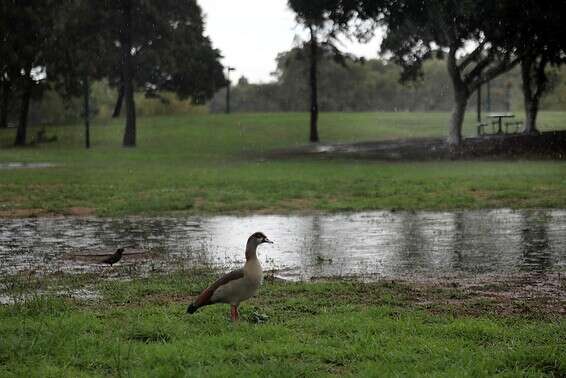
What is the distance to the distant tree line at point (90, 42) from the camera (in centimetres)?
5444

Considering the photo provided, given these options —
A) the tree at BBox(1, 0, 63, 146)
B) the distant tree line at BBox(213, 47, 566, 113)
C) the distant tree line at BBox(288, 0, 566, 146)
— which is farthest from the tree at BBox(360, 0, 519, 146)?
the distant tree line at BBox(213, 47, 566, 113)

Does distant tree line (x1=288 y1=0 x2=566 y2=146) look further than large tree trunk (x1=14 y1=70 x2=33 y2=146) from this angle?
No

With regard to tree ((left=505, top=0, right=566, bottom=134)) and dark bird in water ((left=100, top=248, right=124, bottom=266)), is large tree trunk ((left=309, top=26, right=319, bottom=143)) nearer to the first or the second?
tree ((left=505, top=0, right=566, bottom=134))

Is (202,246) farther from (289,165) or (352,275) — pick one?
(289,165)

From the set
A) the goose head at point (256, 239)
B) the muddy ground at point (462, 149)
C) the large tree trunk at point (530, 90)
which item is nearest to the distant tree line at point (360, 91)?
the large tree trunk at point (530, 90)

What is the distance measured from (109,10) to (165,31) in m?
3.96

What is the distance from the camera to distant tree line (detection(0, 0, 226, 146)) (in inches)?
2143

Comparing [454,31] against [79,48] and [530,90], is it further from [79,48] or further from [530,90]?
[79,48]

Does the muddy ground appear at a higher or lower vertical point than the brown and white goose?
higher

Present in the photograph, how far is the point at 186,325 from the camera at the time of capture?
7770 millimetres

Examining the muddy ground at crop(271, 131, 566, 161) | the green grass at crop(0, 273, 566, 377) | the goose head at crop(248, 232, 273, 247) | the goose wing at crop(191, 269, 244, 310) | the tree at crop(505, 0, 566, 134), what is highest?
the tree at crop(505, 0, 566, 134)

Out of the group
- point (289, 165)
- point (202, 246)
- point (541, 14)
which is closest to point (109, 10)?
point (289, 165)

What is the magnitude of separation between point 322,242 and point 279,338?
23.7 feet

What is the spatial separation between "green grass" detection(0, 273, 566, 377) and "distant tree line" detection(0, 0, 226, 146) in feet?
146
